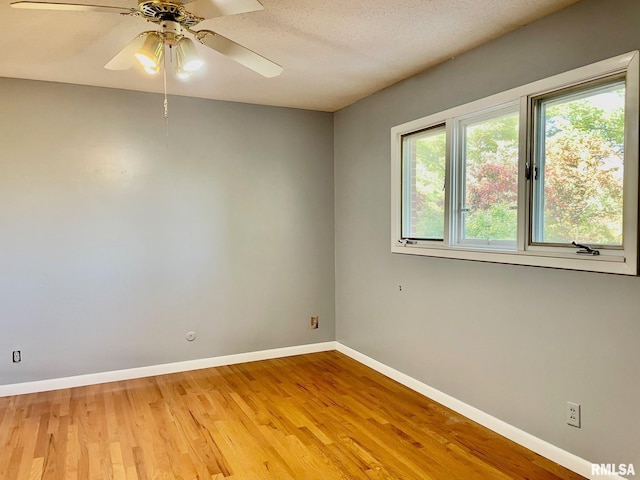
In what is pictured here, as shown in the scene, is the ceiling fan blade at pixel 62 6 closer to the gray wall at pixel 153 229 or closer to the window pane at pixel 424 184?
the gray wall at pixel 153 229

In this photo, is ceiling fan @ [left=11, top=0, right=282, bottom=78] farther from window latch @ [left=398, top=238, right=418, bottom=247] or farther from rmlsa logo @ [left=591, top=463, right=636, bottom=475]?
rmlsa logo @ [left=591, top=463, right=636, bottom=475]

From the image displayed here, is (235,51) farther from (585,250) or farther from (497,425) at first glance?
(497,425)

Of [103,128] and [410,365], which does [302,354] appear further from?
[103,128]

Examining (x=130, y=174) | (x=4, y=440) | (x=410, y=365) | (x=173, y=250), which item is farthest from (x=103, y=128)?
(x=410, y=365)

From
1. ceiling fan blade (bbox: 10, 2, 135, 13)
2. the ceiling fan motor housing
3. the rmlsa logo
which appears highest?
the ceiling fan motor housing

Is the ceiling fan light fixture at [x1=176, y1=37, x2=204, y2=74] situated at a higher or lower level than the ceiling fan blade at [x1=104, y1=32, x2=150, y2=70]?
lower

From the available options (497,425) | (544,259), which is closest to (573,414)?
(497,425)

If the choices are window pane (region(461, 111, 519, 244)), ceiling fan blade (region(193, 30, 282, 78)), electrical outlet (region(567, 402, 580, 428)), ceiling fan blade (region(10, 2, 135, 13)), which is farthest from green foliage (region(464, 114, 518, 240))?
ceiling fan blade (region(10, 2, 135, 13))

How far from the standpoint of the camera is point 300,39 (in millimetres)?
2648

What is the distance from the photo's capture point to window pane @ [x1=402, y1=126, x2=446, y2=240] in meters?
3.26

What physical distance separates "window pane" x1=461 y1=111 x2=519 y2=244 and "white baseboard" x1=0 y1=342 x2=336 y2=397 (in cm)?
217

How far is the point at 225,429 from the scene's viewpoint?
9.25 feet

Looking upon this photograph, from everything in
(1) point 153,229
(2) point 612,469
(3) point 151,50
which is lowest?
(2) point 612,469

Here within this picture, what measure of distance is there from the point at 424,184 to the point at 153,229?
2.32 meters
